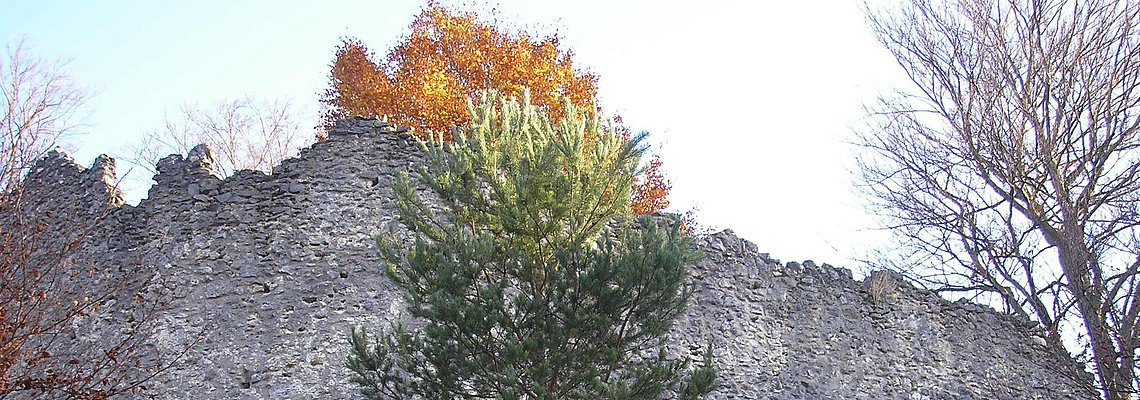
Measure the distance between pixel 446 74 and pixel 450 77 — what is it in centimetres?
15

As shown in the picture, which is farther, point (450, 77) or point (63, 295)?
point (450, 77)

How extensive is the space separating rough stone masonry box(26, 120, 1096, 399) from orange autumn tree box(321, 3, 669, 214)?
199 inches

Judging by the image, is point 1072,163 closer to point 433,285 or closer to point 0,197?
point 433,285

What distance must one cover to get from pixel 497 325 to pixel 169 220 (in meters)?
4.06

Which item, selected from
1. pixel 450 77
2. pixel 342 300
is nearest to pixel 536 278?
pixel 342 300

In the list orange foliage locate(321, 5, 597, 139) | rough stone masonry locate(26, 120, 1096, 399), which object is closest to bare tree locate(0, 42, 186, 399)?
rough stone masonry locate(26, 120, 1096, 399)

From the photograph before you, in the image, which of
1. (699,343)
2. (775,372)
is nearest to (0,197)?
(699,343)

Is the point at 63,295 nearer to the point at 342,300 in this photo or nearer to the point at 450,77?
the point at 342,300

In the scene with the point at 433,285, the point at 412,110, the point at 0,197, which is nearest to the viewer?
the point at 433,285

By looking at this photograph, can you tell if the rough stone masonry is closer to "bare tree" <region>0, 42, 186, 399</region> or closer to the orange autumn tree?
"bare tree" <region>0, 42, 186, 399</region>

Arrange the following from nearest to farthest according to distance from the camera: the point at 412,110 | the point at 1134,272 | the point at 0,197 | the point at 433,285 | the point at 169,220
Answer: the point at 433,285, the point at 0,197, the point at 169,220, the point at 1134,272, the point at 412,110

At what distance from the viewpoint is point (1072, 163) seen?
1346cm

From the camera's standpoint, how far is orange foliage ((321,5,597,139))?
52.9ft

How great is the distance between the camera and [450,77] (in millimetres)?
16609
